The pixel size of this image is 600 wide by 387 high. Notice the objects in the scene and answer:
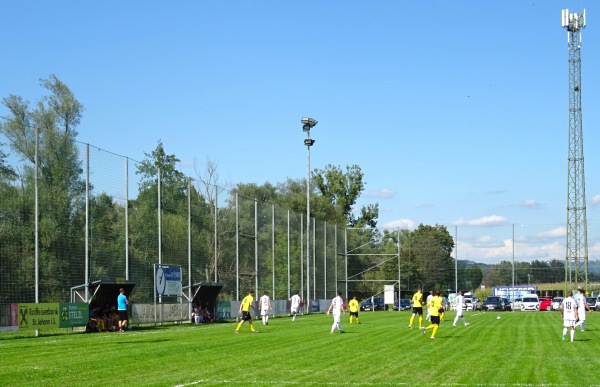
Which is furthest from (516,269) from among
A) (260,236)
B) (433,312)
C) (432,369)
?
(432,369)

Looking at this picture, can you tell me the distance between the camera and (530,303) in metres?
89.3

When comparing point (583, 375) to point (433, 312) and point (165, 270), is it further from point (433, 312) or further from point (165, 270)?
point (165, 270)

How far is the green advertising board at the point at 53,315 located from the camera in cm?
3073

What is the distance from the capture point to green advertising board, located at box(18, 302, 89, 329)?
3073cm

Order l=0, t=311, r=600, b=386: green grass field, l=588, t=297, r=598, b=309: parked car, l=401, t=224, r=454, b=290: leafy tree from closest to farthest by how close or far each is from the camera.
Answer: l=0, t=311, r=600, b=386: green grass field → l=588, t=297, r=598, b=309: parked car → l=401, t=224, r=454, b=290: leafy tree

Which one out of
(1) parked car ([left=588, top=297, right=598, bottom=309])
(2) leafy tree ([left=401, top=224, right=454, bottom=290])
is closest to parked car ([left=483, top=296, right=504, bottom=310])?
(1) parked car ([left=588, top=297, right=598, bottom=309])

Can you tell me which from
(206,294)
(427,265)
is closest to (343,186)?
(427,265)

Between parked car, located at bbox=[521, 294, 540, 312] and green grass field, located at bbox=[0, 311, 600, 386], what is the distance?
198 feet

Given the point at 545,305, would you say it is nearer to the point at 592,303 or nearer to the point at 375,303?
the point at 592,303

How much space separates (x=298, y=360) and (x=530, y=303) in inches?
2886

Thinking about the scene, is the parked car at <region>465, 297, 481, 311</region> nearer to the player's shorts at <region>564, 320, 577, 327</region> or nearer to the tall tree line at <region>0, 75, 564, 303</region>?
the tall tree line at <region>0, 75, 564, 303</region>

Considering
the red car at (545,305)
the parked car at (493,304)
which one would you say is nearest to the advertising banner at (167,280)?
the parked car at (493,304)

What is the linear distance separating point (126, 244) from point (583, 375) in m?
27.4

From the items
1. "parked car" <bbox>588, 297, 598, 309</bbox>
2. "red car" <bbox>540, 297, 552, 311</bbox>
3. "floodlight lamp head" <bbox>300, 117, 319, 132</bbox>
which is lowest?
"red car" <bbox>540, 297, 552, 311</bbox>
